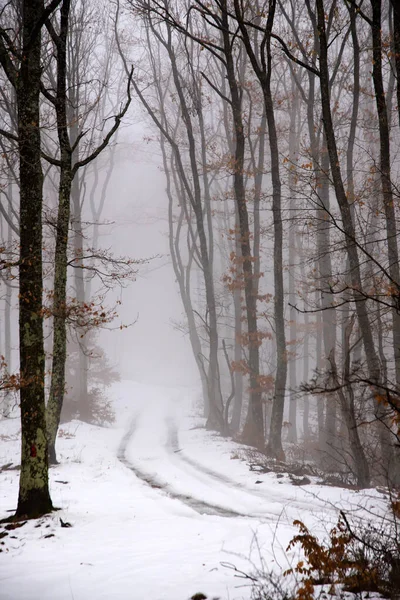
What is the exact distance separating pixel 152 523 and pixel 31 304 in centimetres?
394

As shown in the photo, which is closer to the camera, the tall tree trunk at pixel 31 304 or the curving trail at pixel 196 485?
the tall tree trunk at pixel 31 304

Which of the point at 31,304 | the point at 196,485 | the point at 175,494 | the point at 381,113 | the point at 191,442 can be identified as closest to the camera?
the point at 31,304

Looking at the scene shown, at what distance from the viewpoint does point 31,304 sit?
6.78 metres

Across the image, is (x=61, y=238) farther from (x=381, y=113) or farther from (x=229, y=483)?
(x=381, y=113)

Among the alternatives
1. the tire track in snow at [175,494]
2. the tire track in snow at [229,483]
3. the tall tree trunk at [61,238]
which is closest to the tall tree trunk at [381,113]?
the tire track in snow at [229,483]

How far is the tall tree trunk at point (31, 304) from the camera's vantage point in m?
6.75

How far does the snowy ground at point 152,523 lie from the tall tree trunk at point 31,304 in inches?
23.6

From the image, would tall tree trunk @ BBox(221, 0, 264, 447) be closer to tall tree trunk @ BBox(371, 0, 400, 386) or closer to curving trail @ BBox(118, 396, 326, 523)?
curving trail @ BBox(118, 396, 326, 523)

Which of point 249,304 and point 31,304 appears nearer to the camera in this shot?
point 31,304

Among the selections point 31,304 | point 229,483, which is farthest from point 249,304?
point 31,304

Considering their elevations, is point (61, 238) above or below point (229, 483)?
above

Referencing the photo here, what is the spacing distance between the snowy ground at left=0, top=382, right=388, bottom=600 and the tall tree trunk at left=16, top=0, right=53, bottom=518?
60 cm

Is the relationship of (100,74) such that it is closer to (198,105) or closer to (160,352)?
(198,105)

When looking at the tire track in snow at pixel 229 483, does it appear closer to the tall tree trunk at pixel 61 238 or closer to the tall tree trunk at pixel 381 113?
the tall tree trunk at pixel 381 113
